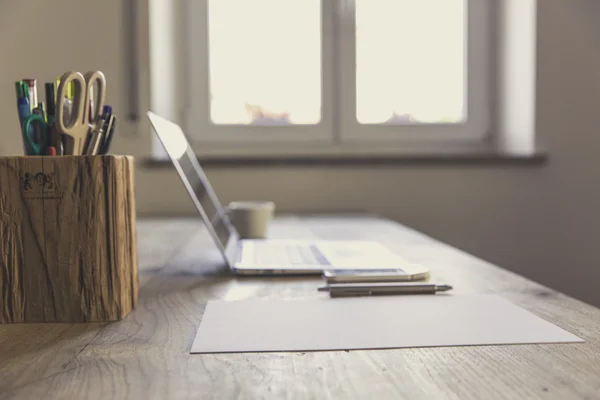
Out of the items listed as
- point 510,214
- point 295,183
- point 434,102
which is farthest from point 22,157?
point 434,102

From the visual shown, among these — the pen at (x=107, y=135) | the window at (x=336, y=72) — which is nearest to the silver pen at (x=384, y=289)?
the pen at (x=107, y=135)

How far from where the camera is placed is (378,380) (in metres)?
0.45

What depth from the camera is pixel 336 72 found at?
88.4 inches

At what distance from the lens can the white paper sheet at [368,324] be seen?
0.55 meters

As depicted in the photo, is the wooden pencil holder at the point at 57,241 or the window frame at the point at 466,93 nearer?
the wooden pencil holder at the point at 57,241

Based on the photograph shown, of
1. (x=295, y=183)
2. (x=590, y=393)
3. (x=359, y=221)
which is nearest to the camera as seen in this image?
(x=590, y=393)

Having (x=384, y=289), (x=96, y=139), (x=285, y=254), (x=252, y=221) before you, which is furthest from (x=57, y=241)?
(x=252, y=221)

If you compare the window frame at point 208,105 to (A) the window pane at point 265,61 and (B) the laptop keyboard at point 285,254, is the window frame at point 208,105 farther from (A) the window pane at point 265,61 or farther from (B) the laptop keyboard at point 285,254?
(B) the laptop keyboard at point 285,254

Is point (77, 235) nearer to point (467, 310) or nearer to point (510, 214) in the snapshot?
point (467, 310)

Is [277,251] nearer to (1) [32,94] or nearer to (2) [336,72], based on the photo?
(1) [32,94]

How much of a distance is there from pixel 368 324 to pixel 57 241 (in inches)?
12.6

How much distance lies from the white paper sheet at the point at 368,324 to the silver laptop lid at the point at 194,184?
201 millimetres

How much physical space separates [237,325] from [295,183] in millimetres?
1447

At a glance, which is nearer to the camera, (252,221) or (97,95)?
(97,95)
